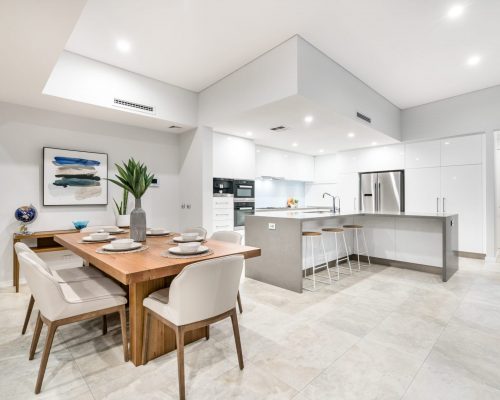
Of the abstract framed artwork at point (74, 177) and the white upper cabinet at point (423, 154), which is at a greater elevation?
the white upper cabinet at point (423, 154)

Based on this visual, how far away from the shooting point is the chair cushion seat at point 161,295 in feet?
5.55

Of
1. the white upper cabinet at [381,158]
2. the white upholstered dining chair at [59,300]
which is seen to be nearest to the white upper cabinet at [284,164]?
the white upper cabinet at [381,158]

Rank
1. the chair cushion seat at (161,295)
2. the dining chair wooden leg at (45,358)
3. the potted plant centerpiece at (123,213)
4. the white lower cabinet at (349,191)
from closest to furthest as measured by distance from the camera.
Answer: the dining chair wooden leg at (45,358) → the chair cushion seat at (161,295) → the potted plant centerpiece at (123,213) → the white lower cabinet at (349,191)

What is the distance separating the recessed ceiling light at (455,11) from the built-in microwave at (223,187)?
3576 mm

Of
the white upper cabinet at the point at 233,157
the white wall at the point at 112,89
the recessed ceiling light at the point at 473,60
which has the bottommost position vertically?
the white upper cabinet at the point at 233,157

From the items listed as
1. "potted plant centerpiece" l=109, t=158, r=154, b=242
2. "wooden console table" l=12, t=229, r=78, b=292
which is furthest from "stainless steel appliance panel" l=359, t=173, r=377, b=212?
"wooden console table" l=12, t=229, r=78, b=292

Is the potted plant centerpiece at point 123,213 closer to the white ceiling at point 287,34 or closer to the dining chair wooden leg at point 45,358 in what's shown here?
the white ceiling at point 287,34

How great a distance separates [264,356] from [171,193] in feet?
12.2

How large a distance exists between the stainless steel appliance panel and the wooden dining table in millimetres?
4777

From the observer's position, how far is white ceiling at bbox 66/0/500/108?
267 centimetres

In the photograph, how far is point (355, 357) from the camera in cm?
193

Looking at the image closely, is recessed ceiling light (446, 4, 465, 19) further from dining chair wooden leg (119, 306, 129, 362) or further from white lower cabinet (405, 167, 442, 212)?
dining chair wooden leg (119, 306, 129, 362)

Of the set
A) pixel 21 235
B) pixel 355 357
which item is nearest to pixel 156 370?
pixel 355 357

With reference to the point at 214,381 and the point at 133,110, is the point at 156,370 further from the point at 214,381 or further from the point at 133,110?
the point at 133,110
